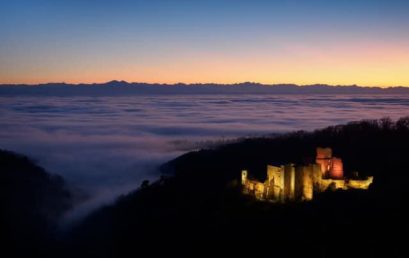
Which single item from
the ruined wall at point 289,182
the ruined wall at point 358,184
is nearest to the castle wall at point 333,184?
the ruined wall at point 358,184

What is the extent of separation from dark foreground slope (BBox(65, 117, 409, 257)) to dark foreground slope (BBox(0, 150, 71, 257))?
4910 millimetres

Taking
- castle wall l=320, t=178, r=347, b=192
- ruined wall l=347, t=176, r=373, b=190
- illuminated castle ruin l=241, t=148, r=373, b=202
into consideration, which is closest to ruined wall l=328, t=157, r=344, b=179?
illuminated castle ruin l=241, t=148, r=373, b=202

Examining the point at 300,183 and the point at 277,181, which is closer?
the point at 300,183

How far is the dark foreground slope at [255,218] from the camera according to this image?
33656 mm

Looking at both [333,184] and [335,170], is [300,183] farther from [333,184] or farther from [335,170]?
[335,170]

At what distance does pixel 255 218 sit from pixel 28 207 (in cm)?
5264

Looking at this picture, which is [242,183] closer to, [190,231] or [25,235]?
[190,231]

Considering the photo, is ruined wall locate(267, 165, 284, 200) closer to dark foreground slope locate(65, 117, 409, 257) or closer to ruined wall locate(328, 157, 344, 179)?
dark foreground slope locate(65, 117, 409, 257)

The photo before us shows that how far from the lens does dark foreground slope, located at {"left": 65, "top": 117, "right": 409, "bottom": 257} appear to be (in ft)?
110

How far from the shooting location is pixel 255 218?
3822 centimetres

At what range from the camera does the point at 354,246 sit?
32.3 meters

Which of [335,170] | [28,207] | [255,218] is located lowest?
[28,207]

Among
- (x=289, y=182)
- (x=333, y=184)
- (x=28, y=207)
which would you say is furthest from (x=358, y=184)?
(x=28, y=207)

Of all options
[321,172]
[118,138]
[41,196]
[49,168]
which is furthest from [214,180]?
[118,138]
